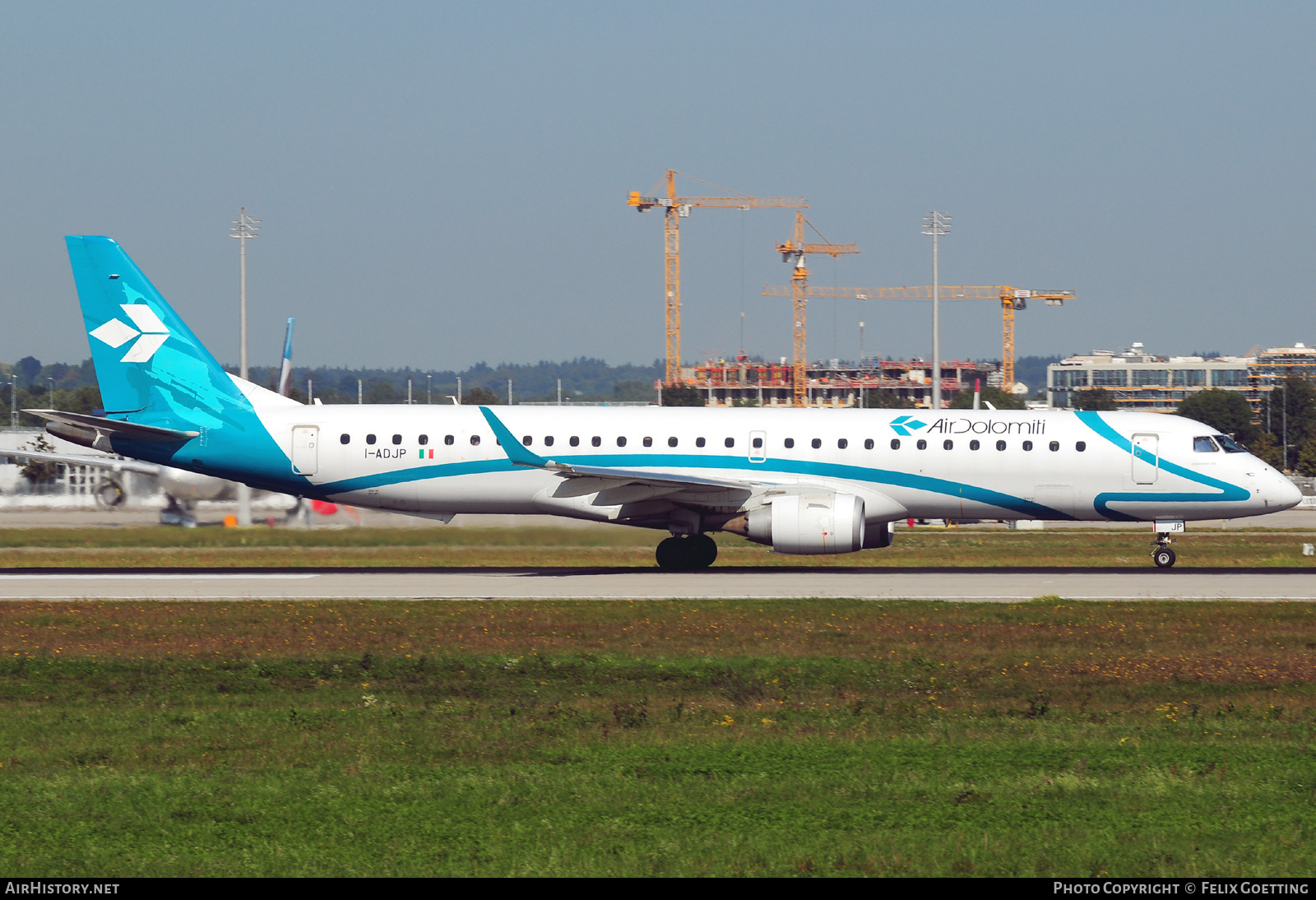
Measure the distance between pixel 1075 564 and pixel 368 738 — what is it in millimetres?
24931

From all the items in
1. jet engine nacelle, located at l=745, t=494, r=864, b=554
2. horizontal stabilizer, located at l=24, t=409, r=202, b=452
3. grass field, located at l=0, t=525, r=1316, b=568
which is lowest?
grass field, located at l=0, t=525, r=1316, b=568

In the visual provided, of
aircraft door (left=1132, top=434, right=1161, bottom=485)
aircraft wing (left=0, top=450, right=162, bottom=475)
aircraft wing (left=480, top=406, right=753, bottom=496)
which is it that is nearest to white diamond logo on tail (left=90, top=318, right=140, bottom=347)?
aircraft wing (left=0, top=450, right=162, bottom=475)

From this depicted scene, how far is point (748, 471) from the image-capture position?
Answer: 94.8 ft

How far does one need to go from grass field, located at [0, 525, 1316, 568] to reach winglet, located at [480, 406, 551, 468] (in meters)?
2.33

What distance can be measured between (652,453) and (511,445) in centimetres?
311

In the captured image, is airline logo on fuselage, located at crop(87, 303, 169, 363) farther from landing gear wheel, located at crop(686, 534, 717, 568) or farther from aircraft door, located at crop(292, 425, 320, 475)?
landing gear wheel, located at crop(686, 534, 717, 568)

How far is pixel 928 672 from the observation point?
15.8 metres

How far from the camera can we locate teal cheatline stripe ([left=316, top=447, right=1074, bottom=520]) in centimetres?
2872

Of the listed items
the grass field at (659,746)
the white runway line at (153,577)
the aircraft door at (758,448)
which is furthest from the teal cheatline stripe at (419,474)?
the grass field at (659,746)

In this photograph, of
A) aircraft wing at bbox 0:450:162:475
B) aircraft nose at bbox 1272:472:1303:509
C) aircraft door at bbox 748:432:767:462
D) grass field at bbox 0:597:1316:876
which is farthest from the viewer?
aircraft wing at bbox 0:450:162:475

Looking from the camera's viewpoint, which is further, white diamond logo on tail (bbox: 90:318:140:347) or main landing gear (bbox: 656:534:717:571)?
white diamond logo on tail (bbox: 90:318:140:347)

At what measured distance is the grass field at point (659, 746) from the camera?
28.4ft

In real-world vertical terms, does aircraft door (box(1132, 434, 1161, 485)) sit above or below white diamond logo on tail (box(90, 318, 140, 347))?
below
